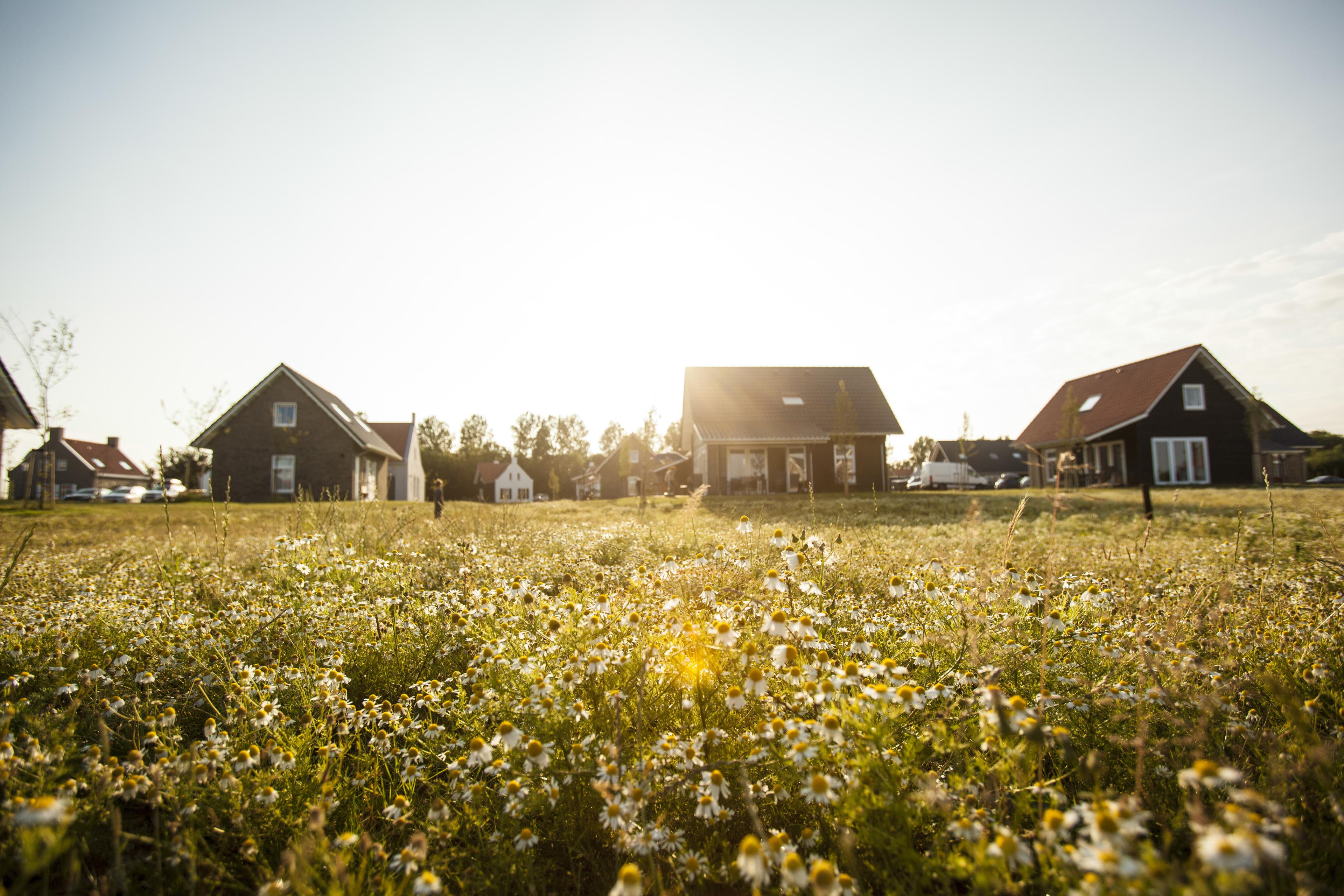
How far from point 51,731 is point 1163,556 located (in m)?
7.30

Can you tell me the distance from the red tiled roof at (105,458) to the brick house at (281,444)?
43.9 m

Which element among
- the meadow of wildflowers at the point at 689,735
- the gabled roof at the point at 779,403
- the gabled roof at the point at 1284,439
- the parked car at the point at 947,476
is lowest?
the meadow of wildflowers at the point at 689,735

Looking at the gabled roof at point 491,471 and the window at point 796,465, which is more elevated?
the gabled roof at point 491,471

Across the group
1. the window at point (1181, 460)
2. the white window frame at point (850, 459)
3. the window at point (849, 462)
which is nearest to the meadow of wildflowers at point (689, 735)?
the window at point (849, 462)

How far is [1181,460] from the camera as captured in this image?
24.3m

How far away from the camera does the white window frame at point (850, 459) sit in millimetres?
24984

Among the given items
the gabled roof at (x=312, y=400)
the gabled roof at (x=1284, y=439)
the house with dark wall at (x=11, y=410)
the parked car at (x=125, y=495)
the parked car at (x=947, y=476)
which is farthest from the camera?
the parked car at (x=947, y=476)

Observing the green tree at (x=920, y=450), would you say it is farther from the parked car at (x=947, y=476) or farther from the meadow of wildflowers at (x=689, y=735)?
the meadow of wildflowers at (x=689, y=735)

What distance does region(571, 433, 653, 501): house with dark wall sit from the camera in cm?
3741

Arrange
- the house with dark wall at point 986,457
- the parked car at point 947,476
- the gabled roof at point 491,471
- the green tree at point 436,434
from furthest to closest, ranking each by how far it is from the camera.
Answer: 1. the green tree at point 436,434
2. the gabled roof at point 491,471
3. the house with dark wall at point 986,457
4. the parked car at point 947,476

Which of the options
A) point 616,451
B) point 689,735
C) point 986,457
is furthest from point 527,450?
point 689,735

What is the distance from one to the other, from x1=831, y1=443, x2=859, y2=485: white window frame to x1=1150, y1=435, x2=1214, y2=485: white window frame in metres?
11.7

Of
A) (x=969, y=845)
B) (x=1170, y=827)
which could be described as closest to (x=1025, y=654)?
(x=1170, y=827)

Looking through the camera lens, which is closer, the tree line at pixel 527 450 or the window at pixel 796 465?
the window at pixel 796 465
